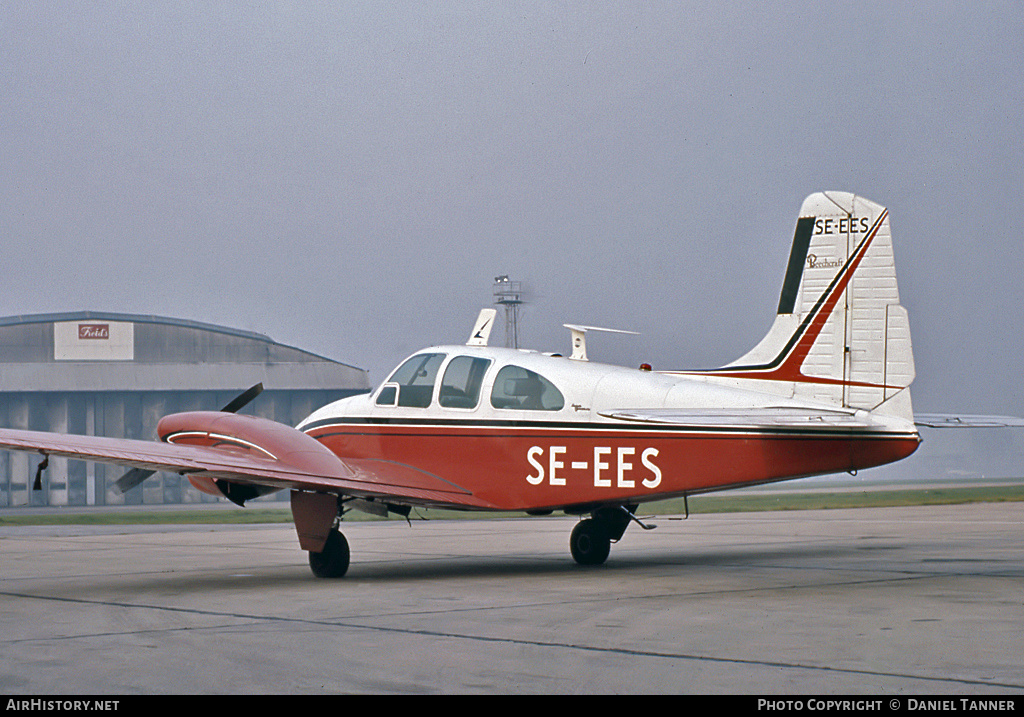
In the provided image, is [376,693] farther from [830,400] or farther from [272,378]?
[272,378]

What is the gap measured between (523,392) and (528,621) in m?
5.04

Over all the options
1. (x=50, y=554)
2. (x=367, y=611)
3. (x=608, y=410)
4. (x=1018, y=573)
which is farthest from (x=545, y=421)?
(x=50, y=554)

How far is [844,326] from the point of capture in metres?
13.7

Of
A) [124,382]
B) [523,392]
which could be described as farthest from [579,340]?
[124,382]

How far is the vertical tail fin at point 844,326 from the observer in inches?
528

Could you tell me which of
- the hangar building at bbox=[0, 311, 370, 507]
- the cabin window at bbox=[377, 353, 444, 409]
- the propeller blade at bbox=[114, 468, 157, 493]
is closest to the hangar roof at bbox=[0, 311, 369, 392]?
the hangar building at bbox=[0, 311, 370, 507]

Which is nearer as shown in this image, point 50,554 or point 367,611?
point 367,611

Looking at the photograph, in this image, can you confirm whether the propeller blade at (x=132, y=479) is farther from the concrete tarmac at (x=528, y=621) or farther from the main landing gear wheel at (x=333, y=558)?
the main landing gear wheel at (x=333, y=558)

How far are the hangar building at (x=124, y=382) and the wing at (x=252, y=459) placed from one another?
46948mm

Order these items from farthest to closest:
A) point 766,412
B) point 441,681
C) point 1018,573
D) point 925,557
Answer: point 925,557, point 1018,573, point 766,412, point 441,681

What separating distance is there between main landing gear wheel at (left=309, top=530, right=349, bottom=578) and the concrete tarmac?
0.27 meters

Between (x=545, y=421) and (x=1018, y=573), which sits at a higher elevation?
(x=545, y=421)

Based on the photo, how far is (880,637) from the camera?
897cm

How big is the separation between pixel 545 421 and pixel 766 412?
9.29 feet
